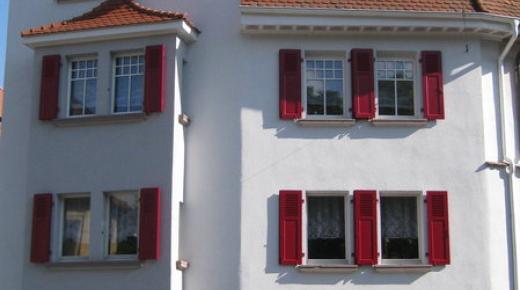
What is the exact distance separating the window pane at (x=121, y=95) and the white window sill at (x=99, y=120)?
455mm

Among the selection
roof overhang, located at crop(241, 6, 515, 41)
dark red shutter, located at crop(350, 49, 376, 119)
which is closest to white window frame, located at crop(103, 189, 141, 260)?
roof overhang, located at crop(241, 6, 515, 41)

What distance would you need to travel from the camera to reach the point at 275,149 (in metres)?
18.0

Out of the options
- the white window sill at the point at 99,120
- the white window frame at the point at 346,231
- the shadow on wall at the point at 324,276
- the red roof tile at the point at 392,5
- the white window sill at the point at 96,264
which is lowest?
the shadow on wall at the point at 324,276

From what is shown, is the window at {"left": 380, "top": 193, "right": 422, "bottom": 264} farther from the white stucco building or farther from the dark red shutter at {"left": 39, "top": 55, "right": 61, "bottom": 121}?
the dark red shutter at {"left": 39, "top": 55, "right": 61, "bottom": 121}

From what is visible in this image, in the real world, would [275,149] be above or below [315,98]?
below

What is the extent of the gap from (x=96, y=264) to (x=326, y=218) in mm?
4854

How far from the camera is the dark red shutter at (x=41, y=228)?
18.0m

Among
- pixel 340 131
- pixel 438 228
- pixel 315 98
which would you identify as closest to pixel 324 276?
pixel 438 228

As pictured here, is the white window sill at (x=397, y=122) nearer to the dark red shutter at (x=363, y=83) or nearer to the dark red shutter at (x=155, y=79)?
the dark red shutter at (x=363, y=83)

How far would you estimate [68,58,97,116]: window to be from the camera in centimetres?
1883

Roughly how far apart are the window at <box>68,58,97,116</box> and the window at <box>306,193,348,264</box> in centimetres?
522

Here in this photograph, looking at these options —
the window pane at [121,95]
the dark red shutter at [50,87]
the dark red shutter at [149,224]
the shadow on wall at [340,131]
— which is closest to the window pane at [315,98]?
the shadow on wall at [340,131]

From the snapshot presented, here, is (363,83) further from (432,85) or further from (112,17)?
(112,17)

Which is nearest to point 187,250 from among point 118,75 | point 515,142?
point 118,75
